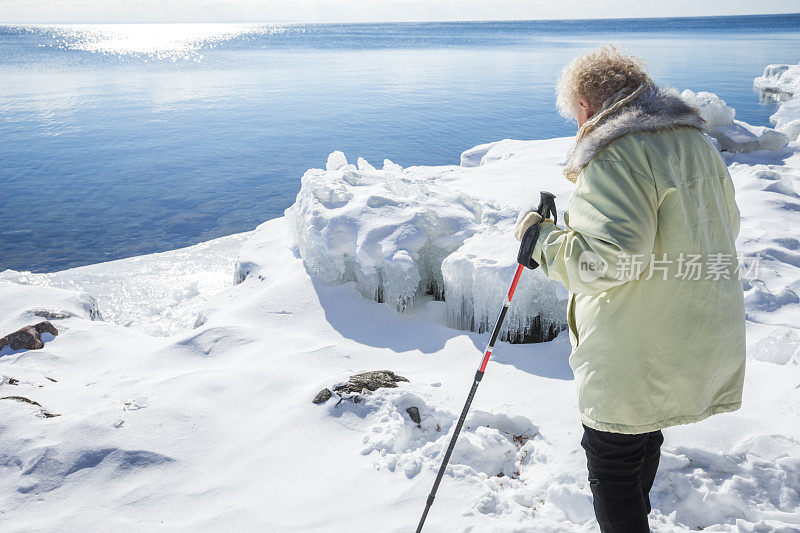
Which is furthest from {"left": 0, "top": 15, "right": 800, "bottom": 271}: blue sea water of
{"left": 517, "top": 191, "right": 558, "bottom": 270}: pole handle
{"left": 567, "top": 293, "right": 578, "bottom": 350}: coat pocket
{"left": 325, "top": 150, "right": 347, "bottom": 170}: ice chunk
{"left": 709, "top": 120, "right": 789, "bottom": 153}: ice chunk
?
{"left": 709, "top": 120, "right": 789, "bottom": 153}: ice chunk

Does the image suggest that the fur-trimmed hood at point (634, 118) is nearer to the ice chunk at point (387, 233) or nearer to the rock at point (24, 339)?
the ice chunk at point (387, 233)

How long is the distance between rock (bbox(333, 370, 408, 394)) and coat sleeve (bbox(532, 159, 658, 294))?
256 cm

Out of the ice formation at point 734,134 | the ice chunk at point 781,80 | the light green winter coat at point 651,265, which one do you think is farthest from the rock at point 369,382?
the ice chunk at point 781,80

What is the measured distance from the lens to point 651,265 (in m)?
1.89

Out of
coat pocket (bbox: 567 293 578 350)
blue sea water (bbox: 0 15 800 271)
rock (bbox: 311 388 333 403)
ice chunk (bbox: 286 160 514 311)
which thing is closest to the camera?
coat pocket (bbox: 567 293 578 350)

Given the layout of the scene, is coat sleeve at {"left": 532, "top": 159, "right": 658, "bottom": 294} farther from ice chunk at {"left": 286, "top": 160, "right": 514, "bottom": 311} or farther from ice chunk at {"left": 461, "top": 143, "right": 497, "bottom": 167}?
ice chunk at {"left": 461, "top": 143, "right": 497, "bottom": 167}

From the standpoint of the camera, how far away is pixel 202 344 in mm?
5574

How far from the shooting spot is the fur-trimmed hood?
188cm

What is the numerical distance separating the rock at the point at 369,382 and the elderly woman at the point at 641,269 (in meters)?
2.28

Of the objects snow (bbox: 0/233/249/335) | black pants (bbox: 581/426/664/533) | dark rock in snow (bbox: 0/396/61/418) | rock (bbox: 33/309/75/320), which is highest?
black pants (bbox: 581/426/664/533)

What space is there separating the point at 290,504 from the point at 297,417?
2.94 feet

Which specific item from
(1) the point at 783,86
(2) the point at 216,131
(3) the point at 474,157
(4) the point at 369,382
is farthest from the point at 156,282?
(1) the point at 783,86

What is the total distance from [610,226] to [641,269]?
0.22m

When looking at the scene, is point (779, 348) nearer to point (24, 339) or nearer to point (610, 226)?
point (610, 226)
